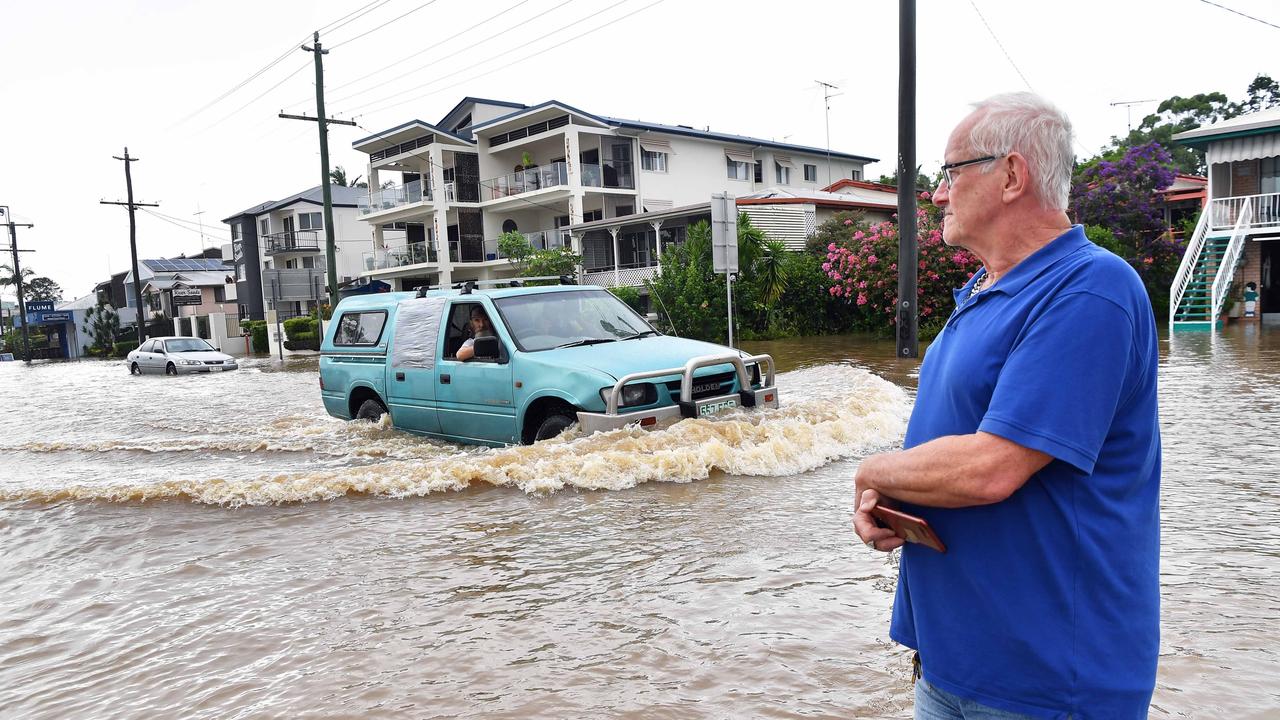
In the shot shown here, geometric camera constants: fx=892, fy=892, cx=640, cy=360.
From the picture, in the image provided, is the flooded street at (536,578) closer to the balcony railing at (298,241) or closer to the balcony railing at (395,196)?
the balcony railing at (395,196)

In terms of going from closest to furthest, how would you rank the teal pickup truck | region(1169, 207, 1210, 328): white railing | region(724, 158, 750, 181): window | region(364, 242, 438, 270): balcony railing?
the teal pickup truck < region(1169, 207, 1210, 328): white railing < region(724, 158, 750, 181): window < region(364, 242, 438, 270): balcony railing

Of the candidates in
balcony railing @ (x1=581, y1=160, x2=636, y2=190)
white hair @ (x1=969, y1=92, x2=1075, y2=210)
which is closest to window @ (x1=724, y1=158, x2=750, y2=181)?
balcony railing @ (x1=581, y1=160, x2=636, y2=190)

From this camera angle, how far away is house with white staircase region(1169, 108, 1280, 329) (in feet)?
73.2

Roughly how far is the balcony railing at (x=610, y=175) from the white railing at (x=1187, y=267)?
76.3ft

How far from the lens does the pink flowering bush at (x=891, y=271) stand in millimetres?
21266

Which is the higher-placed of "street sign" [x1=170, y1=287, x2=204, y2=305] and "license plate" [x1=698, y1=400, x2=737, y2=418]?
"street sign" [x1=170, y1=287, x2=204, y2=305]

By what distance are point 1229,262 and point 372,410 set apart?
21.6 meters

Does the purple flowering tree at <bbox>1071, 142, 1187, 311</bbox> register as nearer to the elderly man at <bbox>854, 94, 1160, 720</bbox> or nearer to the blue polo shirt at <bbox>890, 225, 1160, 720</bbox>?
the elderly man at <bbox>854, 94, 1160, 720</bbox>

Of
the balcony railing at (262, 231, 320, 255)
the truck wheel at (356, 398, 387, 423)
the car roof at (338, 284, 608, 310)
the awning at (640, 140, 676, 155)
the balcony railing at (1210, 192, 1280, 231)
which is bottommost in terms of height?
the truck wheel at (356, 398, 387, 423)

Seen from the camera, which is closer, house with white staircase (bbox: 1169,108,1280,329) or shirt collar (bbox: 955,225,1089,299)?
shirt collar (bbox: 955,225,1089,299)

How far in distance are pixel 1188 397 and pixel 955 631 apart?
1062cm

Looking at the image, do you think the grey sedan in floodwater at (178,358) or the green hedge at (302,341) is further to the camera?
the green hedge at (302,341)

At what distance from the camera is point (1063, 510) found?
1.75 meters

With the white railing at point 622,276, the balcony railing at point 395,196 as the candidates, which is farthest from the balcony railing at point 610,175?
the balcony railing at point 395,196
